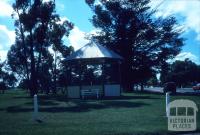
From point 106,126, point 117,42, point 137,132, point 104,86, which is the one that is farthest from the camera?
point 117,42

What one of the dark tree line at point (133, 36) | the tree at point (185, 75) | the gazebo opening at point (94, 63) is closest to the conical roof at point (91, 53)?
the gazebo opening at point (94, 63)

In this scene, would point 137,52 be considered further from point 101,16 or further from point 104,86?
point 104,86

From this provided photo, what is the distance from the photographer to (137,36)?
163ft

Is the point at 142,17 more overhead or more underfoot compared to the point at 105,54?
more overhead

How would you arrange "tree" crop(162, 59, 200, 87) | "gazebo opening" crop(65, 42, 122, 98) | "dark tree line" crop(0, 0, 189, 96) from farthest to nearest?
"tree" crop(162, 59, 200, 87)
"dark tree line" crop(0, 0, 189, 96)
"gazebo opening" crop(65, 42, 122, 98)

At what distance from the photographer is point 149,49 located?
50.1 m

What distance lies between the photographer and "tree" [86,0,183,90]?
162ft

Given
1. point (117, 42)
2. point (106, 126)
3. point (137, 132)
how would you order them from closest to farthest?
point (137, 132)
point (106, 126)
point (117, 42)

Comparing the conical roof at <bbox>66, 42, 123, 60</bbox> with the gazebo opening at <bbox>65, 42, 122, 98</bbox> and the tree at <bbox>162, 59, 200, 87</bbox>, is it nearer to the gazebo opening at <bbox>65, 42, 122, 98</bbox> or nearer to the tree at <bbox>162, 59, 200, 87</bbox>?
the gazebo opening at <bbox>65, 42, 122, 98</bbox>

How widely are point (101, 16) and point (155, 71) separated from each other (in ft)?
40.6

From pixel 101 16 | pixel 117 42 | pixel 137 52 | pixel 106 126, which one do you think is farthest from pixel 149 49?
pixel 106 126

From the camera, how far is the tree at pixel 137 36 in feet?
162

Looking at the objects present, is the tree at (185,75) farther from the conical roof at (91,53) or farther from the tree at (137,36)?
the conical roof at (91,53)

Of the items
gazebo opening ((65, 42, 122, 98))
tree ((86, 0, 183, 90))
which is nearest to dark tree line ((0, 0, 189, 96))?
tree ((86, 0, 183, 90))
